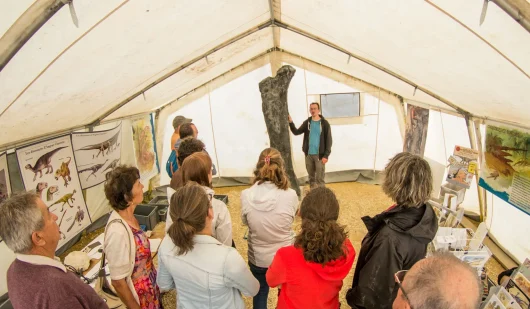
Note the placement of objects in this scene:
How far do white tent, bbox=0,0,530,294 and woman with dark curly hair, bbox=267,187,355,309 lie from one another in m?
1.25

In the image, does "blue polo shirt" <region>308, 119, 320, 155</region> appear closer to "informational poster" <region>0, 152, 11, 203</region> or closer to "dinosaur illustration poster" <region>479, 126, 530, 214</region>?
"dinosaur illustration poster" <region>479, 126, 530, 214</region>

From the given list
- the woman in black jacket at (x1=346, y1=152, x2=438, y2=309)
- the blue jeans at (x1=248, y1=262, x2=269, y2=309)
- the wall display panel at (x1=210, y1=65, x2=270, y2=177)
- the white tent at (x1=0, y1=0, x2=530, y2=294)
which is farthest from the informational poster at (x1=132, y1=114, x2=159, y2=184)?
the woman in black jacket at (x1=346, y1=152, x2=438, y2=309)

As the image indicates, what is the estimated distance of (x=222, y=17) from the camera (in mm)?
2799

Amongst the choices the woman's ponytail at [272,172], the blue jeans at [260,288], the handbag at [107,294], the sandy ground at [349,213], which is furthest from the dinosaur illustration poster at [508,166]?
the handbag at [107,294]

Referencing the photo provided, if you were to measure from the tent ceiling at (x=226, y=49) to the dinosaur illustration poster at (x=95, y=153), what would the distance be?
26 centimetres

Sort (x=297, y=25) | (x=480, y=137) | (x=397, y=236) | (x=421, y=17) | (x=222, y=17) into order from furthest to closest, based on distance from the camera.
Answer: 1. (x=297, y=25)
2. (x=480, y=137)
3. (x=222, y=17)
4. (x=421, y=17)
5. (x=397, y=236)

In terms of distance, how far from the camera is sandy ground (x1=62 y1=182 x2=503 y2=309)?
120 inches

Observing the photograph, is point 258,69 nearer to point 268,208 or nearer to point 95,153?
point 95,153

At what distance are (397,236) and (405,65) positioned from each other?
218 cm

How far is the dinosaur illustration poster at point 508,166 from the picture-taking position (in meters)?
2.48

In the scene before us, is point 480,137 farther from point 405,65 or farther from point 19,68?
point 19,68

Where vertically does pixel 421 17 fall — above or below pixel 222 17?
below

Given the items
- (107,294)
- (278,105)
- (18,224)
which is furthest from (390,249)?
(278,105)

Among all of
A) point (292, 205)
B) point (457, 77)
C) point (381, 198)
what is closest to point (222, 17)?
point (292, 205)
